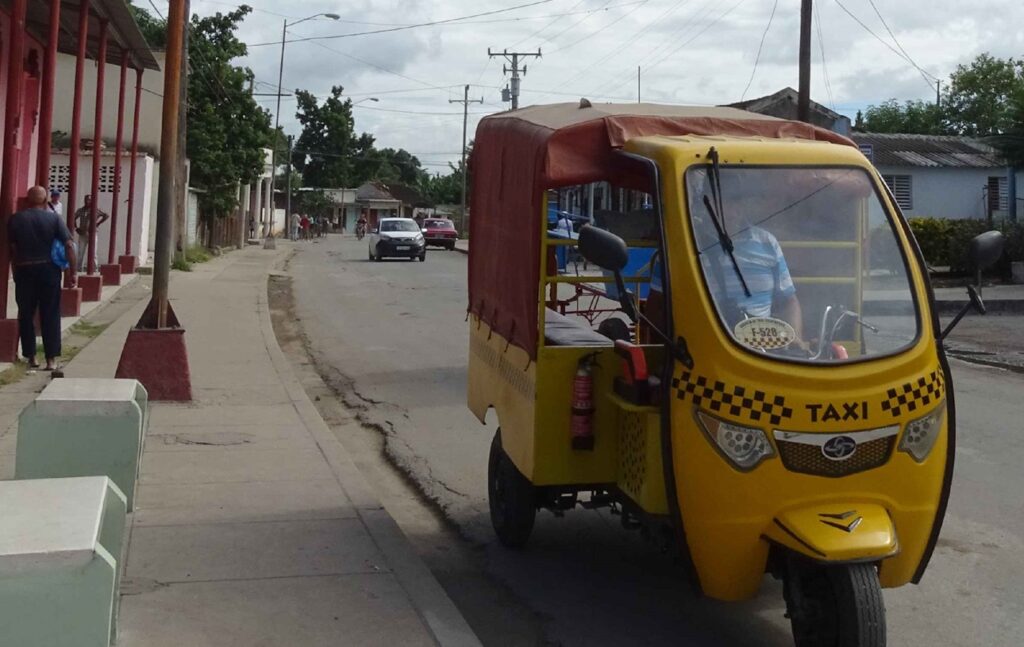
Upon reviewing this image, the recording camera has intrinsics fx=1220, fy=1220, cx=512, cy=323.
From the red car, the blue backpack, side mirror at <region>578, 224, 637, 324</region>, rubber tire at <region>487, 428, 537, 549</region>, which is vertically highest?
the red car

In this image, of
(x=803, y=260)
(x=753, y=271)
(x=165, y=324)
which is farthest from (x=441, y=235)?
(x=753, y=271)

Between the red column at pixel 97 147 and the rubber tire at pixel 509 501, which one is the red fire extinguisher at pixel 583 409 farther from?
the red column at pixel 97 147

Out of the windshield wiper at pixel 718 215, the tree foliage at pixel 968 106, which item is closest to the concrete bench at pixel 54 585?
the windshield wiper at pixel 718 215

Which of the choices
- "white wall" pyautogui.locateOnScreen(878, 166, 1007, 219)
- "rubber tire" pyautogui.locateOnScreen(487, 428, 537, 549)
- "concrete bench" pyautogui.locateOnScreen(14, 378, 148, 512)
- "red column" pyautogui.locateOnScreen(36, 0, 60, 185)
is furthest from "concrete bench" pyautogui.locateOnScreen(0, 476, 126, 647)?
"white wall" pyautogui.locateOnScreen(878, 166, 1007, 219)

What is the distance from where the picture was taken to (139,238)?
28562 millimetres

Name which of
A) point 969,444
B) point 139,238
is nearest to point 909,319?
point 969,444

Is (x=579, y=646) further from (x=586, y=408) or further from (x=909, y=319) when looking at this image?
(x=909, y=319)

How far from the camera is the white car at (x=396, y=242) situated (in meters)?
39.8

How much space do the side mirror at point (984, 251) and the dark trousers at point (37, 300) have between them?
942cm

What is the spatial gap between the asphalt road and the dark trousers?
3.01 meters

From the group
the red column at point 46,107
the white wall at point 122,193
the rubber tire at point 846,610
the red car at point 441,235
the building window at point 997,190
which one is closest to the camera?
the rubber tire at point 846,610

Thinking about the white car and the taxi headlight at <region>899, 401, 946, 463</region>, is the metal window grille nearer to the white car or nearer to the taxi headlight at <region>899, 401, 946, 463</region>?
the white car

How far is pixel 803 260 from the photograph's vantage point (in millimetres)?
5113

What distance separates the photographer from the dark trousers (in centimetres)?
1194
